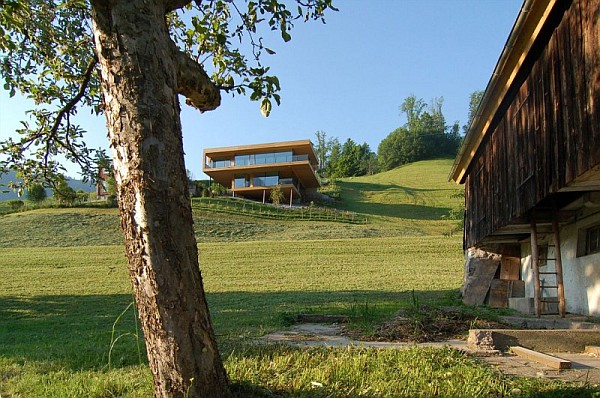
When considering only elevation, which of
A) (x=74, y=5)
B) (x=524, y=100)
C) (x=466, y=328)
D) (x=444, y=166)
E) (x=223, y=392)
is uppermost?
(x=444, y=166)

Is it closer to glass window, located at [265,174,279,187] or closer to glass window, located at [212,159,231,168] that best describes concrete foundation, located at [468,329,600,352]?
glass window, located at [265,174,279,187]

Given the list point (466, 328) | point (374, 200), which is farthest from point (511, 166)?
point (374, 200)

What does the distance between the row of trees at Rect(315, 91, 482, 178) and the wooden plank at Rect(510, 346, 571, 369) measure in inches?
3442

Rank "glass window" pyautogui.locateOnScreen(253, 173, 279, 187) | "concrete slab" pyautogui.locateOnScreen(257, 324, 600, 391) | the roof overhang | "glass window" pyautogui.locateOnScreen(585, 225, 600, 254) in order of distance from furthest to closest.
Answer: "glass window" pyautogui.locateOnScreen(253, 173, 279, 187) < "glass window" pyautogui.locateOnScreen(585, 225, 600, 254) < the roof overhang < "concrete slab" pyautogui.locateOnScreen(257, 324, 600, 391)

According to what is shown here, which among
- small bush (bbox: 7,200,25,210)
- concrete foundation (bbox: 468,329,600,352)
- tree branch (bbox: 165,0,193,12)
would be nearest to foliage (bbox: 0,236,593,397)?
concrete foundation (bbox: 468,329,600,352)

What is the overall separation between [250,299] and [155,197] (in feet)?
41.1

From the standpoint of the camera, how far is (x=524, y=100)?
27.8 feet

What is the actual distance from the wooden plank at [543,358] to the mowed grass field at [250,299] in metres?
0.70

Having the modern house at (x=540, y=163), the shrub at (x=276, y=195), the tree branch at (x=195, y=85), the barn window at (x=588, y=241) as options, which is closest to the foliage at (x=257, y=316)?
the tree branch at (x=195, y=85)

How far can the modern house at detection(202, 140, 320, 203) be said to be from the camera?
53.5 metres

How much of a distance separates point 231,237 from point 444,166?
61.8 meters

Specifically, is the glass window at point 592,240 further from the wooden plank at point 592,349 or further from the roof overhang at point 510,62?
the wooden plank at point 592,349

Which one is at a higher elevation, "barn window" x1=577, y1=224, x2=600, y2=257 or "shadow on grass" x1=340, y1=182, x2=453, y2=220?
"shadow on grass" x1=340, y1=182, x2=453, y2=220

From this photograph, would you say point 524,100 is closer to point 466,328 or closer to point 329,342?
point 466,328
